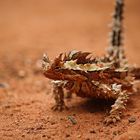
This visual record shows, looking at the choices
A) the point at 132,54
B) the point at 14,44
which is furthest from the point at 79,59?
the point at 14,44

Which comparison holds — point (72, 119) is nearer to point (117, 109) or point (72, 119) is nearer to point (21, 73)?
point (117, 109)

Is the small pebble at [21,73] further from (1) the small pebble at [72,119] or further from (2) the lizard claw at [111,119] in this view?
(2) the lizard claw at [111,119]

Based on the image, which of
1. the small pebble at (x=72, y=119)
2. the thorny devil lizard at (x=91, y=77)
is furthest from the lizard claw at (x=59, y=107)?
the small pebble at (x=72, y=119)

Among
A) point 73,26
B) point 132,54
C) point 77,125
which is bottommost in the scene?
point 77,125

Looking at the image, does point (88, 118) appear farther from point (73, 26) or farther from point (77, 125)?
point (73, 26)

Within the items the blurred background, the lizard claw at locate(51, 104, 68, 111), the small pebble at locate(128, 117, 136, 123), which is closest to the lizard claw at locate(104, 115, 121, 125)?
the small pebble at locate(128, 117, 136, 123)

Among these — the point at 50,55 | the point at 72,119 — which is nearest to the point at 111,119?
the point at 72,119
